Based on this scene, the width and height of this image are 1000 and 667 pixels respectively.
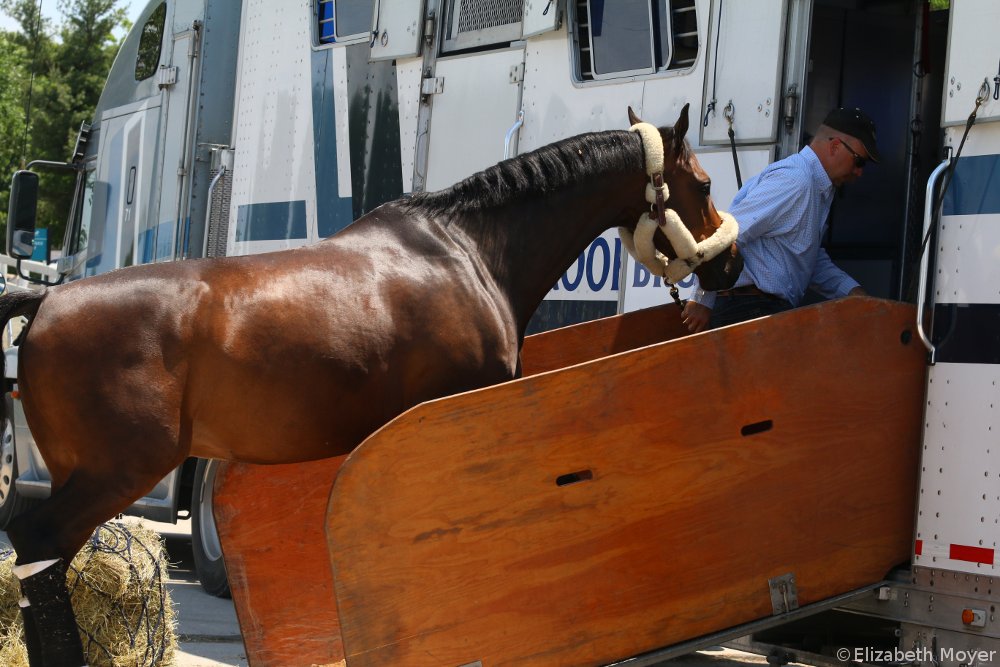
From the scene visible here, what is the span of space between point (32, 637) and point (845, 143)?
11.1 ft

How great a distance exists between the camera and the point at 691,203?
171 inches

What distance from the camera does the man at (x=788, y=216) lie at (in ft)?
14.1

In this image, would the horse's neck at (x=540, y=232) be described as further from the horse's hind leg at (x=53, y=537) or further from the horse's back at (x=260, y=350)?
the horse's hind leg at (x=53, y=537)

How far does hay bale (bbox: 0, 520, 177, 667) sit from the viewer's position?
4797 millimetres

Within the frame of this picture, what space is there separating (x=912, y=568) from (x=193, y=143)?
17.7 ft

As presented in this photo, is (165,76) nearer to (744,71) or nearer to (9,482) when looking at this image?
(9,482)

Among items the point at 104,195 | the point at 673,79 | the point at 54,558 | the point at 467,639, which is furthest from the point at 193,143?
the point at 467,639

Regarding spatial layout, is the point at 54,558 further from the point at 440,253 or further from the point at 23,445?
the point at 23,445

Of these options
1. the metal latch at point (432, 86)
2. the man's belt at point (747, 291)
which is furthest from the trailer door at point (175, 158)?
the man's belt at point (747, 291)

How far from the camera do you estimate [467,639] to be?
3.52 meters

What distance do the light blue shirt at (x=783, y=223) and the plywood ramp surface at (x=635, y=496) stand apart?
1.70ft

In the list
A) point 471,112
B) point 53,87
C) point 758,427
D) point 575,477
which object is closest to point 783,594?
point 758,427

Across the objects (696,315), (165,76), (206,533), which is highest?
(165,76)

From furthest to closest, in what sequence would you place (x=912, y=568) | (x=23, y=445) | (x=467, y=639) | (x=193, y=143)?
(x=23, y=445), (x=193, y=143), (x=912, y=568), (x=467, y=639)
